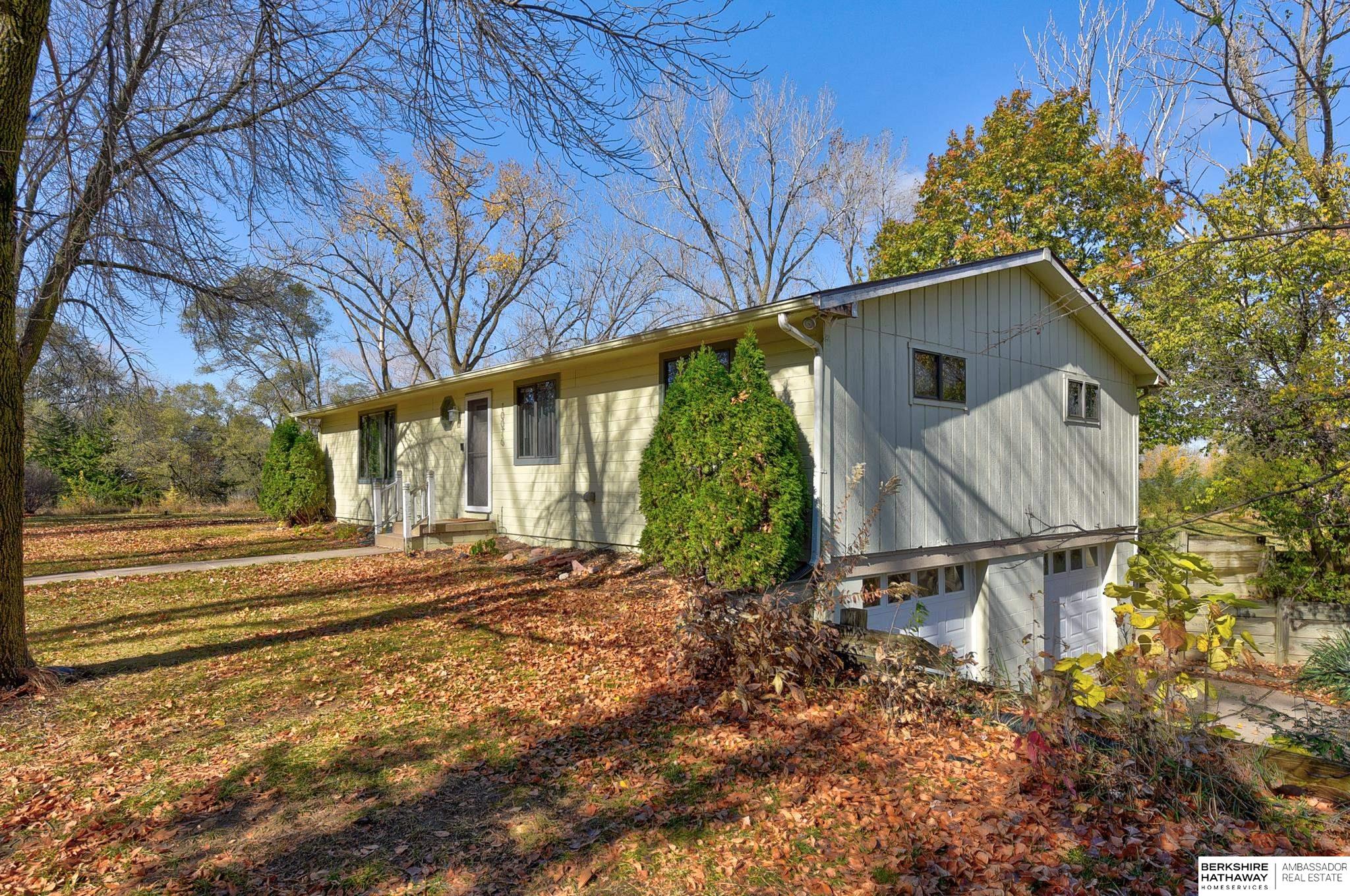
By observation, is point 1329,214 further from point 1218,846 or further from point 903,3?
point 1218,846

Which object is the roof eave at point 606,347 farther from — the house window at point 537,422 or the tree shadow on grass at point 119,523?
the tree shadow on grass at point 119,523

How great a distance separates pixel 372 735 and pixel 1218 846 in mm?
4503

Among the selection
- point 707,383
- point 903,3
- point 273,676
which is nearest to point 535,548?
point 707,383

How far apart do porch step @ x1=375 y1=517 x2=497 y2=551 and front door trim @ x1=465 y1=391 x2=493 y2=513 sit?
1.26ft

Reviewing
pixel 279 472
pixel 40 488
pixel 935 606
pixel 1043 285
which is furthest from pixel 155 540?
pixel 1043 285

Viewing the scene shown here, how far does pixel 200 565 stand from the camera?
11.3 meters

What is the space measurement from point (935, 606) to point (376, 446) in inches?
475

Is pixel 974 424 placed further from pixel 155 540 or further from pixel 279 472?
pixel 155 540

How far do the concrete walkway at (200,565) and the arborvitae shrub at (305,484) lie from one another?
412 centimetres

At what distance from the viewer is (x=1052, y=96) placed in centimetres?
1769

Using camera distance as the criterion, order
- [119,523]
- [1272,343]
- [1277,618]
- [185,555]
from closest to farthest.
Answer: [1277,618] < [1272,343] < [185,555] < [119,523]

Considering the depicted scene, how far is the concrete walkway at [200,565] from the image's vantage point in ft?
33.7

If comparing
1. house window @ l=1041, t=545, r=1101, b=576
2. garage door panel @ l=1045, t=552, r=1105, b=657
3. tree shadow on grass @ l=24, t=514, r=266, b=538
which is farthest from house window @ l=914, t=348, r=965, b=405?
tree shadow on grass @ l=24, t=514, r=266, b=538

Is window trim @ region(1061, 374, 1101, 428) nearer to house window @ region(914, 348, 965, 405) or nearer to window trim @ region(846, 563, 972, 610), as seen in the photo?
house window @ region(914, 348, 965, 405)
